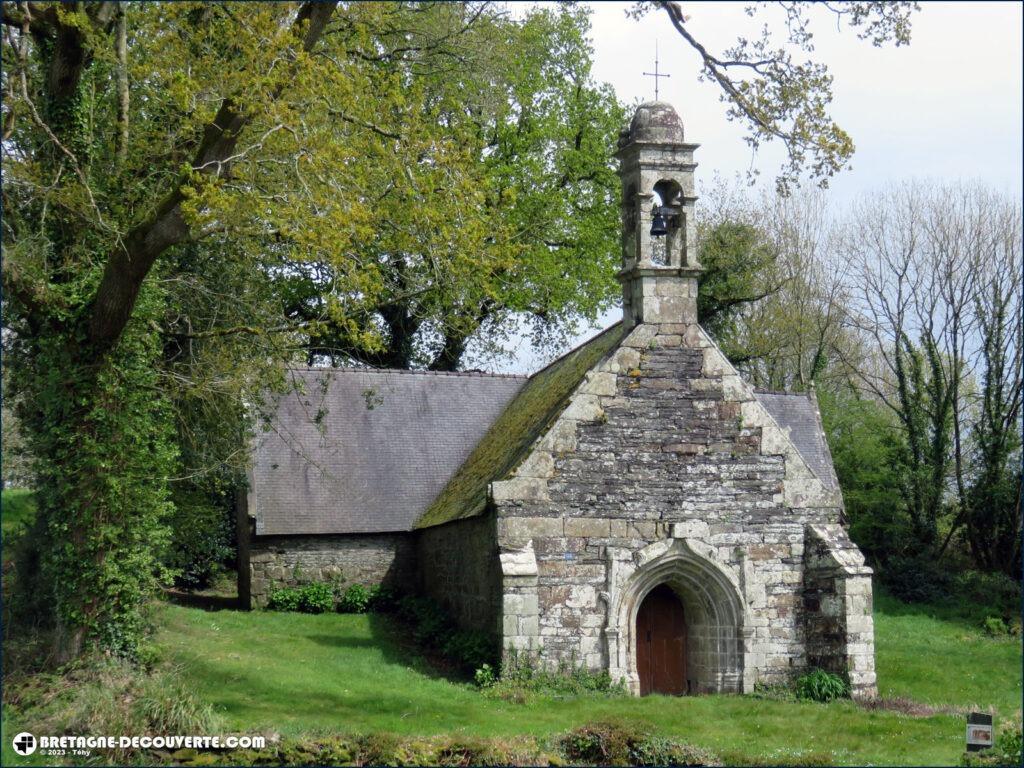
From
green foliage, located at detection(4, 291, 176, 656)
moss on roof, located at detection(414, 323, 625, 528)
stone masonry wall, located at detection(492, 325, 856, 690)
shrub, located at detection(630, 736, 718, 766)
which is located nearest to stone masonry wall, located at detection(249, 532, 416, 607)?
moss on roof, located at detection(414, 323, 625, 528)

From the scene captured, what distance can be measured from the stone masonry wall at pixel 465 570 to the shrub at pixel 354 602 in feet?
3.78

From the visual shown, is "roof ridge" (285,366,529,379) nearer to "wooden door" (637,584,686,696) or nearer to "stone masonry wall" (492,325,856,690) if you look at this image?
"stone masonry wall" (492,325,856,690)

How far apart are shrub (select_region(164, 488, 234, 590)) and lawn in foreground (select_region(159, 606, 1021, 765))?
161cm

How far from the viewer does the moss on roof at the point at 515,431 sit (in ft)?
58.1

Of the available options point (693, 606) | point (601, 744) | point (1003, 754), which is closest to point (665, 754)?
point (601, 744)

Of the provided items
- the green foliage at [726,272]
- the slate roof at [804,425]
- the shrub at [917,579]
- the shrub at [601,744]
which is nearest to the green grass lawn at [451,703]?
the shrub at [601,744]

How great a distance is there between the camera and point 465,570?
61.2ft

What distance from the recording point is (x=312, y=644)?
723 inches

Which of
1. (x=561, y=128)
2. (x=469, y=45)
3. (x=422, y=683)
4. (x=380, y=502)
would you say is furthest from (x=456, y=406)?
(x=561, y=128)

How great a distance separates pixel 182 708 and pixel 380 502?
10.6 m

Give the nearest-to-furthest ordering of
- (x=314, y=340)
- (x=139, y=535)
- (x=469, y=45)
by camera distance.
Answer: (x=139, y=535)
(x=469, y=45)
(x=314, y=340)

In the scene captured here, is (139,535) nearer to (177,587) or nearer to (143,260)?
(143,260)

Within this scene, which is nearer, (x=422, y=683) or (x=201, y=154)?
(x=201, y=154)

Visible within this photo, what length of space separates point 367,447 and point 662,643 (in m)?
8.73
